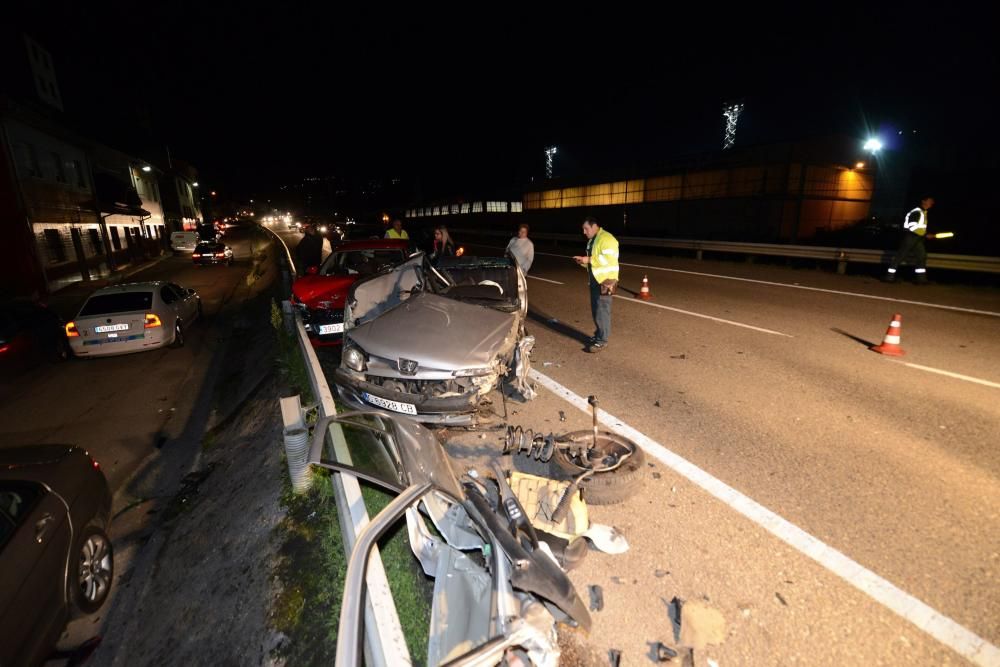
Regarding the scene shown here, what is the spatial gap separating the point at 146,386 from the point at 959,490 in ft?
34.0

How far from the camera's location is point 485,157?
66.2 metres

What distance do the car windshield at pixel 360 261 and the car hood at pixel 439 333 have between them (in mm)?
3771

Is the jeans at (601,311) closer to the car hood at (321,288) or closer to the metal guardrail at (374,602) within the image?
the car hood at (321,288)

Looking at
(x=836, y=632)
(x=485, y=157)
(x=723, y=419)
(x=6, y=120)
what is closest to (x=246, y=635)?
(x=836, y=632)

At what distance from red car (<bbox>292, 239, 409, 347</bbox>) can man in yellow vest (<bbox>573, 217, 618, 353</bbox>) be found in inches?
122

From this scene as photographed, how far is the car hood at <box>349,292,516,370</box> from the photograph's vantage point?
4270 millimetres

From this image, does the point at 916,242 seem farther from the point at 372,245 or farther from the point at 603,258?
the point at 372,245

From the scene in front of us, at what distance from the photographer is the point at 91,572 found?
3.58 metres

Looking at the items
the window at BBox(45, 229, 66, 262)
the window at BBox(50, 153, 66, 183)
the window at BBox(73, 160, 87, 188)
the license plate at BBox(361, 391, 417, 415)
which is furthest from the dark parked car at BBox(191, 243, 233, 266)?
the license plate at BBox(361, 391, 417, 415)

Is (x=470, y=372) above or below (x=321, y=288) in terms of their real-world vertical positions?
below

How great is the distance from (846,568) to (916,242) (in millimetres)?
12154

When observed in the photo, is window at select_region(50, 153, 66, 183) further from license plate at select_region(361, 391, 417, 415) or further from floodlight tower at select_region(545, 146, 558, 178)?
floodlight tower at select_region(545, 146, 558, 178)

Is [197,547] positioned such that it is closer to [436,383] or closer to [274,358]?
[436,383]

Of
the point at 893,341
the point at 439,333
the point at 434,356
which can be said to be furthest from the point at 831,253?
the point at 434,356
